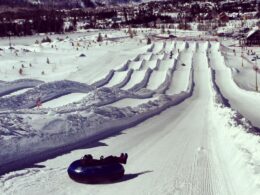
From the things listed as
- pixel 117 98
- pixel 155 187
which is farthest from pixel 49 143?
pixel 117 98

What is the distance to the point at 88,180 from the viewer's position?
1430 cm

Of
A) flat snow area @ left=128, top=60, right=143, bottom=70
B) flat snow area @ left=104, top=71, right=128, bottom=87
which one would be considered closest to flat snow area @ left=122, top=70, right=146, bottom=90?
flat snow area @ left=104, top=71, right=128, bottom=87

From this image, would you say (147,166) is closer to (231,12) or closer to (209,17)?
(209,17)

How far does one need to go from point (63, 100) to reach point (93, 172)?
18.1 metres

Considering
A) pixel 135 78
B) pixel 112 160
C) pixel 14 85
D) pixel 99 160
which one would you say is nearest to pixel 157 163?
pixel 112 160

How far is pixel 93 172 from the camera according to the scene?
564 inches

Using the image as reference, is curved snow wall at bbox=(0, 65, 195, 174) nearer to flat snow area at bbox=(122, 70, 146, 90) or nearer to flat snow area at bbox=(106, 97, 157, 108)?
flat snow area at bbox=(106, 97, 157, 108)

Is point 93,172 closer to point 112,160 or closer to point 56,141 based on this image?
point 112,160

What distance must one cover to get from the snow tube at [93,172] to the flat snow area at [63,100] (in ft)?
51.0

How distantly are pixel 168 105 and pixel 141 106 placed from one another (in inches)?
168

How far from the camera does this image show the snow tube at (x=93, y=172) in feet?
46.8

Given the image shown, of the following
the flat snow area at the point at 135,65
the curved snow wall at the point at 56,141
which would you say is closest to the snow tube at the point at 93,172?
the curved snow wall at the point at 56,141

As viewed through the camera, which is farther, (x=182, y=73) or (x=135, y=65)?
(x=135, y=65)

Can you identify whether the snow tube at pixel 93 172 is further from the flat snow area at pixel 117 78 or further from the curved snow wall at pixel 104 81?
the flat snow area at pixel 117 78
